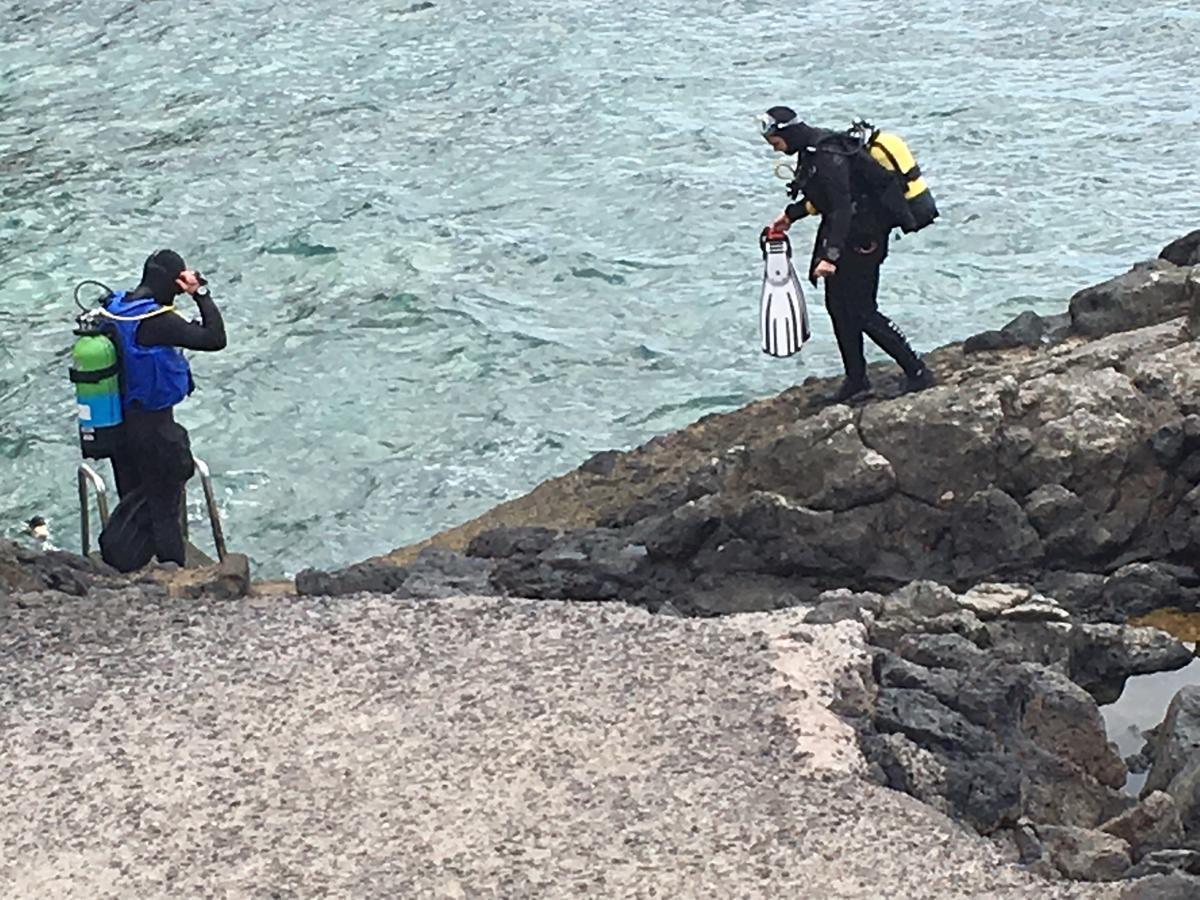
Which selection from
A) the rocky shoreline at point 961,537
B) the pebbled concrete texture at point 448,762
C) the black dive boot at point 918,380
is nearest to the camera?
the pebbled concrete texture at point 448,762

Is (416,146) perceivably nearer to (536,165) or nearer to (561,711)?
(536,165)

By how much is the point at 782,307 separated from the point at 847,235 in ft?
3.07

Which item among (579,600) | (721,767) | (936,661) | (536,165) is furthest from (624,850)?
(536,165)

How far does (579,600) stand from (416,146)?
16.6m

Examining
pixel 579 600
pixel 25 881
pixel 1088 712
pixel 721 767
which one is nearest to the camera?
pixel 25 881

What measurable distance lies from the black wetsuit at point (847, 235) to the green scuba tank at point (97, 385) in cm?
445

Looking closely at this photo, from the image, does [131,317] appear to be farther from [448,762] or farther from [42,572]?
[448,762]

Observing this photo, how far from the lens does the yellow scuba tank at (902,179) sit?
12211 millimetres

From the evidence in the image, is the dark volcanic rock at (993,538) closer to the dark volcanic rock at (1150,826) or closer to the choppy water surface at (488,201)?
the dark volcanic rock at (1150,826)

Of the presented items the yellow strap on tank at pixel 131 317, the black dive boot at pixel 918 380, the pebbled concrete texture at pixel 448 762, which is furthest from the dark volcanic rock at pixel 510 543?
the black dive boot at pixel 918 380

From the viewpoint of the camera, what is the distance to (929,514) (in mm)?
11492

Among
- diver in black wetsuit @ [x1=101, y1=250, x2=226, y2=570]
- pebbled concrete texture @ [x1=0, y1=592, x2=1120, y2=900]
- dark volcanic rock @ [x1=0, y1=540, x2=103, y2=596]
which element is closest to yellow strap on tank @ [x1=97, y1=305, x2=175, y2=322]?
diver in black wetsuit @ [x1=101, y1=250, x2=226, y2=570]

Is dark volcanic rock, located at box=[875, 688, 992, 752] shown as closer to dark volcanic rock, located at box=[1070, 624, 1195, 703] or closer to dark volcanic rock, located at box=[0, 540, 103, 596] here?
dark volcanic rock, located at box=[1070, 624, 1195, 703]

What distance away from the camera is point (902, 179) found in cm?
1226
